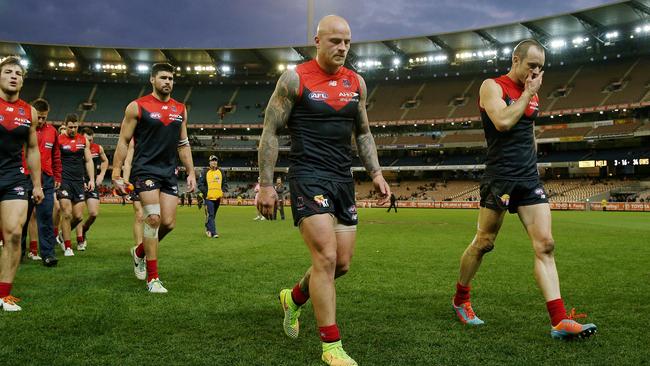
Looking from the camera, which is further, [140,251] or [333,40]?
[140,251]

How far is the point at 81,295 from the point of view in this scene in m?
5.95

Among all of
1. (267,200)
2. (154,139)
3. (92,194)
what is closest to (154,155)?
(154,139)

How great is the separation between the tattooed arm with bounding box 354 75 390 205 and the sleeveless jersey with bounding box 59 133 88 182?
7724 mm

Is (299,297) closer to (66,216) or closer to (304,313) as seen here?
(304,313)

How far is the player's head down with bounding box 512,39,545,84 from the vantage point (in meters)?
4.61

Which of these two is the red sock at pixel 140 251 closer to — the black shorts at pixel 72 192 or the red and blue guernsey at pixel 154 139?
the red and blue guernsey at pixel 154 139

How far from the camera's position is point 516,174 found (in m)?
4.65

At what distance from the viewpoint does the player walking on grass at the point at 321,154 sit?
380cm

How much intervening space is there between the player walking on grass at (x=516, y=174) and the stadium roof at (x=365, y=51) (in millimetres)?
47898

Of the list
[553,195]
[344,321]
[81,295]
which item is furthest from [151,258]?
[553,195]

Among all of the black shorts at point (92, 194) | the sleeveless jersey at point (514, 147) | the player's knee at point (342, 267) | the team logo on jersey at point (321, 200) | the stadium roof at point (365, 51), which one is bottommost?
the player's knee at point (342, 267)

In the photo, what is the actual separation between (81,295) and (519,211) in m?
4.90

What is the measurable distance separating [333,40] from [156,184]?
3.63m

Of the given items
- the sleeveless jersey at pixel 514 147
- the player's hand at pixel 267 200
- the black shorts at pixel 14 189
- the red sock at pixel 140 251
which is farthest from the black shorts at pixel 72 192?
the sleeveless jersey at pixel 514 147
